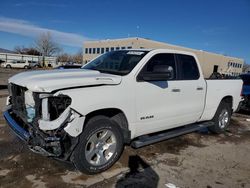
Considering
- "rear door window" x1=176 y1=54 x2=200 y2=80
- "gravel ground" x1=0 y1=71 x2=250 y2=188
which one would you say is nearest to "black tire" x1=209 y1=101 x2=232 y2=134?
"gravel ground" x1=0 y1=71 x2=250 y2=188

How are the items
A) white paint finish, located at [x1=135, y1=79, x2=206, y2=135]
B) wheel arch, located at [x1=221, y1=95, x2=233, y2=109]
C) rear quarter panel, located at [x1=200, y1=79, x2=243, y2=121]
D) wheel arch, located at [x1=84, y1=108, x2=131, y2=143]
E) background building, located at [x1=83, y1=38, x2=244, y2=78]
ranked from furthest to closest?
1. background building, located at [x1=83, y1=38, x2=244, y2=78]
2. wheel arch, located at [x1=221, y1=95, x2=233, y2=109]
3. rear quarter panel, located at [x1=200, y1=79, x2=243, y2=121]
4. white paint finish, located at [x1=135, y1=79, x2=206, y2=135]
5. wheel arch, located at [x1=84, y1=108, x2=131, y2=143]

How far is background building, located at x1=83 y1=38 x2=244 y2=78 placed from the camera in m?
Result: 55.0

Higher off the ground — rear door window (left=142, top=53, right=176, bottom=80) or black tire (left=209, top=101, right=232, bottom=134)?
rear door window (left=142, top=53, right=176, bottom=80)

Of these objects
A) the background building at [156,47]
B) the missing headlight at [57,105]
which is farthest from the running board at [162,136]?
the background building at [156,47]

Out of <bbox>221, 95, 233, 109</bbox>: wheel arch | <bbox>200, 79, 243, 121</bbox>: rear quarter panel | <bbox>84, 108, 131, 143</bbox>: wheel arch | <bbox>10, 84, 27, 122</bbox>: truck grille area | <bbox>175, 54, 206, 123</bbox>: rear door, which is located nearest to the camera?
<bbox>10, 84, 27, 122</bbox>: truck grille area

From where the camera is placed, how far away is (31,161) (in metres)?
4.35

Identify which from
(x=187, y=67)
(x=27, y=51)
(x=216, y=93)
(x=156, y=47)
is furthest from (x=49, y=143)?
(x=27, y=51)

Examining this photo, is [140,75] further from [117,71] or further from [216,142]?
[216,142]

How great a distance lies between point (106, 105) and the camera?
3832 mm

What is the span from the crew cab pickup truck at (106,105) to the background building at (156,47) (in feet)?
134

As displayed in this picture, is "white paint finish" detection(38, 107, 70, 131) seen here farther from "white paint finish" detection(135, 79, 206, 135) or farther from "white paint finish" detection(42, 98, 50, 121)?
"white paint finish" detection(135, 79, 206, 135)

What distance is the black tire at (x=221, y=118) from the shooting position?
6648 millimetres

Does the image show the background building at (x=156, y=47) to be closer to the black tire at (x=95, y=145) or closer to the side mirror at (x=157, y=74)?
the side mirror at (x=157, y=74)

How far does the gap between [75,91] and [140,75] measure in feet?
4.25
